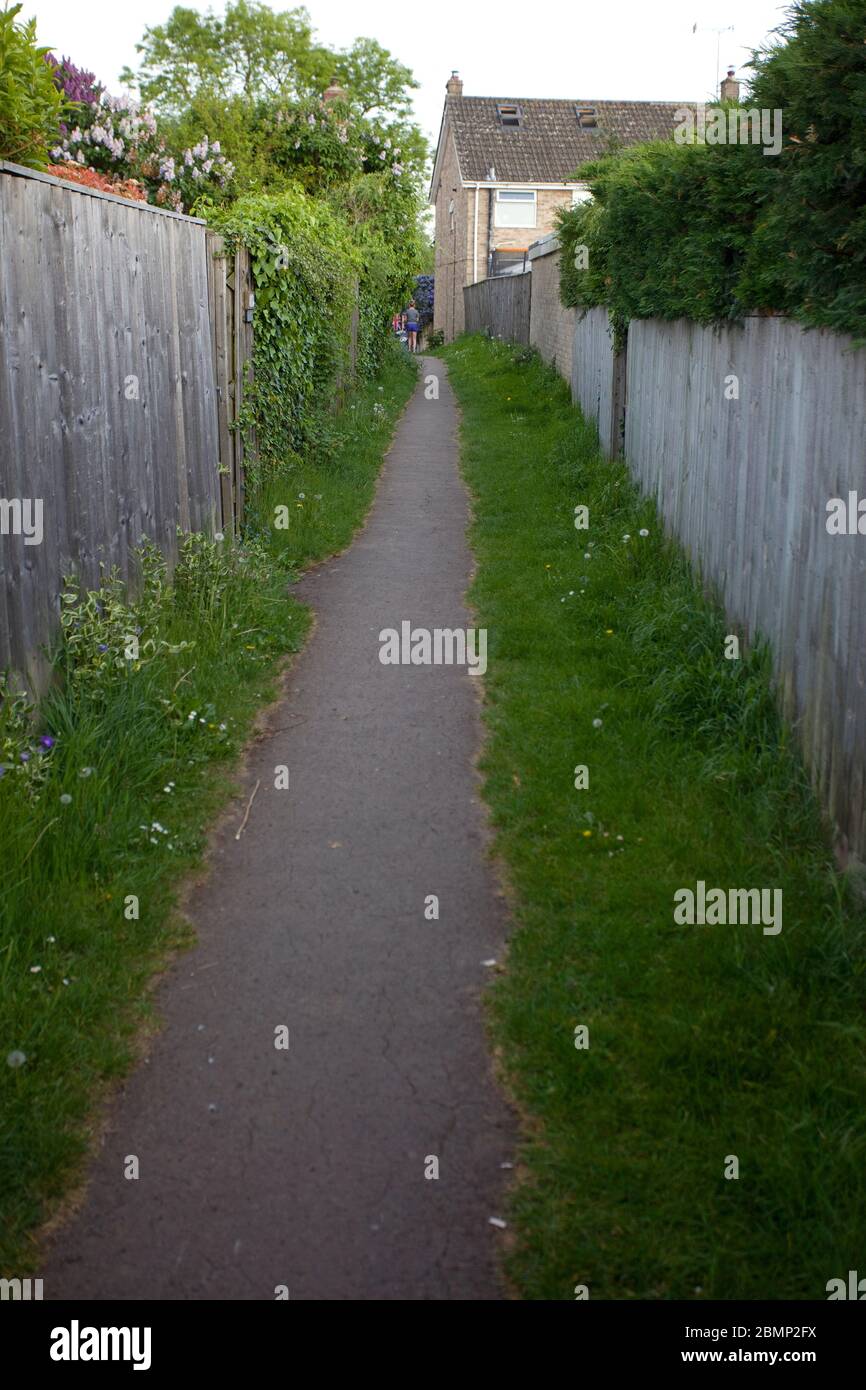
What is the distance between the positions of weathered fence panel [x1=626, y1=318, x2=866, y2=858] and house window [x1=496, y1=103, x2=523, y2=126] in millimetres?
41397

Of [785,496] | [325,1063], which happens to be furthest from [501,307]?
[325,1063]

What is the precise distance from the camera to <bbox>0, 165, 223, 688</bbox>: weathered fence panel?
553 cm

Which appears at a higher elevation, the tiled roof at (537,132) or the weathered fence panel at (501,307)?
the tiled roof at (537,132)

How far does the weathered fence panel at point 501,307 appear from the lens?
27047 millimetres

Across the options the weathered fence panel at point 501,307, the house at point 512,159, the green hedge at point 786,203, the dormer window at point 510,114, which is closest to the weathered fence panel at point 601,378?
the green hedge at point 786,203

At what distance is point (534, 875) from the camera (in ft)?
16.8

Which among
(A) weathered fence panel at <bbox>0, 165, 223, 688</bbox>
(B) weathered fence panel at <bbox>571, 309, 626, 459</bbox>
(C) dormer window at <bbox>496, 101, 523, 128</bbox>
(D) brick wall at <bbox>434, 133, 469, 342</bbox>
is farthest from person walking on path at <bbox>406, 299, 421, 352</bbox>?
(A) weathered fence panel at <bbox>0, 165, 223, 688</bbox>

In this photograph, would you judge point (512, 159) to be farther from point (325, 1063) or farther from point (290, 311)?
point (325, 1063)

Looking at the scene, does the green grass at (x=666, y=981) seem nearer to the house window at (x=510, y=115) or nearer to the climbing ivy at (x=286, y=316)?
the climbing ivy at (x=286, y=316)

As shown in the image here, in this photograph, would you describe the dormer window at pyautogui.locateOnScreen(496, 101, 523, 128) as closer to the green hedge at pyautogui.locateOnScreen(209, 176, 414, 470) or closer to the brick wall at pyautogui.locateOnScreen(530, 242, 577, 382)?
→ the brick wall at pyautogui.locateOnScreen(530, 242, 577, 382)

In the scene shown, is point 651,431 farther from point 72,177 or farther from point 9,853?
point 9,853

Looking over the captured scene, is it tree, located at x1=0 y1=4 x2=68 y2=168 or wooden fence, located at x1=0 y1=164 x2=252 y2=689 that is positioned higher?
tree, located at x1=0 y1=4 x2=68 y2=168

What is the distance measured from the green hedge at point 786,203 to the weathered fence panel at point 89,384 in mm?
3169
